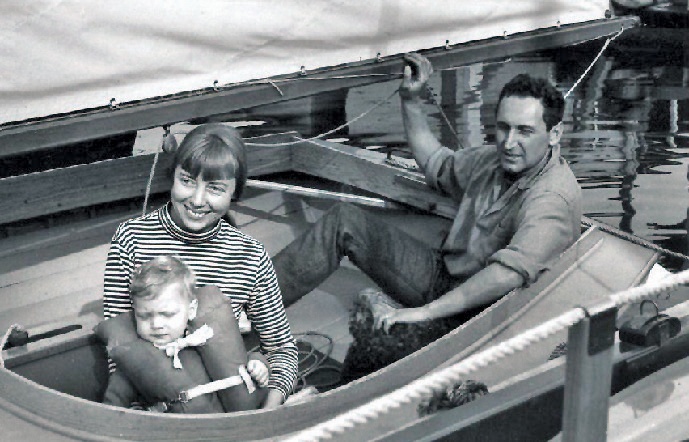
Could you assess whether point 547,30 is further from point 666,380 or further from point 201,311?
point 201,311

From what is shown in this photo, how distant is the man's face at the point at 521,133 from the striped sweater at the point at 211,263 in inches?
38.3

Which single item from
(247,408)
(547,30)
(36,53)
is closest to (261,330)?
(247,408)

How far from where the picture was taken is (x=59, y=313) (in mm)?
3473

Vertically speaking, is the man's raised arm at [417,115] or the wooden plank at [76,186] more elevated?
the man's raised arm at [417,115]

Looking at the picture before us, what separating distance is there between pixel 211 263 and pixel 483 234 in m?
1.08

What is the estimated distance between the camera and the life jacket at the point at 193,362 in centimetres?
247

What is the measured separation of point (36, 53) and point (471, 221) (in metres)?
1.57

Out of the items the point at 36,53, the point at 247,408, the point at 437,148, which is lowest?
the point at 247,408

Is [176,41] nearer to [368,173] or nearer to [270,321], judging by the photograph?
[270,321]

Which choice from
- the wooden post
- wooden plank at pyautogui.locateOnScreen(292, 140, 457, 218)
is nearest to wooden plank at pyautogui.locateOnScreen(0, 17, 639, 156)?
wooden plank at pyautogui.locateOnScreen(292, 140, 457, 218)

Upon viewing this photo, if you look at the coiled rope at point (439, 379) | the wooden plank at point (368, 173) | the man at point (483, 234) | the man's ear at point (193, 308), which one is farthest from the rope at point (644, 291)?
the wooden plank at point (368, 173)

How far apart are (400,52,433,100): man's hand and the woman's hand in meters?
1.57

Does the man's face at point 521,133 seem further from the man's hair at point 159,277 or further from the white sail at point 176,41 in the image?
the man's hair at point 159,277

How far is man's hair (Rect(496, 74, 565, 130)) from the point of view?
10.8ft
